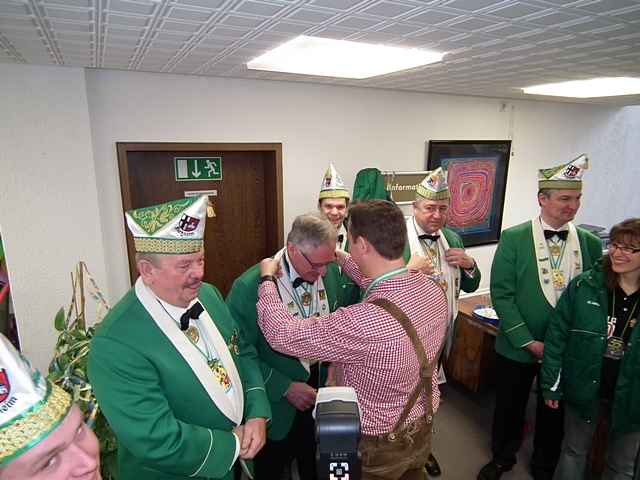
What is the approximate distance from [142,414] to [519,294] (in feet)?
6.46

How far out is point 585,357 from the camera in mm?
1866

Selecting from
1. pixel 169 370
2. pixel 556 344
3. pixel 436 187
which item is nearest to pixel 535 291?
pixel 556 344

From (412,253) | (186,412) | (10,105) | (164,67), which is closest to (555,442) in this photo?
(412,253)

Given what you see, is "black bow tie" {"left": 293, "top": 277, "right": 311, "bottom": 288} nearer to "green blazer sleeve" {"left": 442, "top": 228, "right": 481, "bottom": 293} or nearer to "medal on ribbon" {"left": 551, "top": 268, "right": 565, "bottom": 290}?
"green blazer sleeve" {"left": 442, "top": 228, "right": 481, "bottom": 293}

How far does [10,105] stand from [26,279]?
3.28 ft

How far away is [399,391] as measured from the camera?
1.23 m

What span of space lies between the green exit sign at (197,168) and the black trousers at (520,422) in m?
2.38

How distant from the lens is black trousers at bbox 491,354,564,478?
2242 millimetres

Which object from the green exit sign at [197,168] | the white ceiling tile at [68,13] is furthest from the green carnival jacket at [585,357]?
the green exit sign at [197,168]

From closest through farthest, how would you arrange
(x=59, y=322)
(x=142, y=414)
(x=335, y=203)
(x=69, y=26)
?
1. (x=142, y=414)
2. (x=69, y=26)
3. (x=59, y=322)
4. (x=335, y=203)

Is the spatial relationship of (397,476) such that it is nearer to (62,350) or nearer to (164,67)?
(62,350)

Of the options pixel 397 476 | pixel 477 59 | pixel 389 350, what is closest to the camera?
pixel 389 350

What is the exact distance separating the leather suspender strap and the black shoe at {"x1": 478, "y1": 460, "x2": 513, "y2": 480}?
133 centimetres

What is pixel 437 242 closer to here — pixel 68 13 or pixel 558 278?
pixel 558 278
